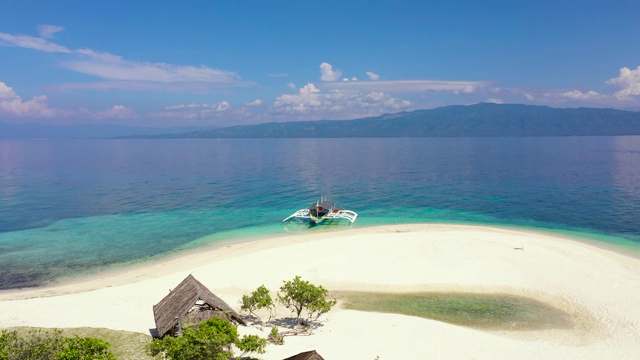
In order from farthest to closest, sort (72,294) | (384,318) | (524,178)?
(524,178)
(72,294)
(384,318)

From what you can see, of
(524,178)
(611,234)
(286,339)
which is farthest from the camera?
(524,178)

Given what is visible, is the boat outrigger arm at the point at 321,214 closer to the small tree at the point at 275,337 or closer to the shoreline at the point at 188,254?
the shoreline at the point at 188,254

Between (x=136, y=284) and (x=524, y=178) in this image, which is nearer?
(x=136, y=284)

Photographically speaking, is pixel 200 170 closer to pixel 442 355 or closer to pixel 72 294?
pixel 72 294

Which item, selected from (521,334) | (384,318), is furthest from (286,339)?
(521,334)

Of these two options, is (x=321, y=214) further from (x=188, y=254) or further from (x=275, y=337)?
(x=275, y=337)

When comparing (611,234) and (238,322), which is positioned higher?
(238,322)

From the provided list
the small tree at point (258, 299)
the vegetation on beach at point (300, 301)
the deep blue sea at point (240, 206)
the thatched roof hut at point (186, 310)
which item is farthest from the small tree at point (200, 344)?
the deep blue sea at point (240, 206)

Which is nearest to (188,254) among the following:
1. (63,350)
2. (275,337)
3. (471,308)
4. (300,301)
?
(300,301)
